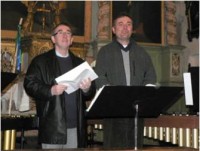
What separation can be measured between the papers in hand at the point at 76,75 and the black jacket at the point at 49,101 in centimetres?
26

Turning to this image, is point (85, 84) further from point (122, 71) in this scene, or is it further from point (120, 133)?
point (120, 133)

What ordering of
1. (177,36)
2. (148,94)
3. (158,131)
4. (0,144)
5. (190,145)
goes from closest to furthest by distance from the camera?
1. (148,94)
2. (0,144)
3. (190,145)
4. (158,131)
5. (177,36)

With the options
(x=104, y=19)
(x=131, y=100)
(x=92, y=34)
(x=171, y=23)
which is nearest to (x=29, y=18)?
(x=92, y=34)

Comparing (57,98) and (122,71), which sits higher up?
(122,71)

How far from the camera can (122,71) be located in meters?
3.59

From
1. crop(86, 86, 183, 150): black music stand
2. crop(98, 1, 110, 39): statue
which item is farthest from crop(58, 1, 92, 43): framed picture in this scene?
crop(86, 86, 183, 150): black music stand

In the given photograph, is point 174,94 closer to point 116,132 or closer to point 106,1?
point 116,132

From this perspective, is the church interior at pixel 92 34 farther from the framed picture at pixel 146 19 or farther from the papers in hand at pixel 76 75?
the papers in hand at pixel 76 75

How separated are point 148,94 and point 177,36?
8060 mm

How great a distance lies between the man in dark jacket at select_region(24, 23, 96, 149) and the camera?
334cm

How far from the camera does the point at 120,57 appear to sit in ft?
11.9

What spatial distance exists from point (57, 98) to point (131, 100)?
844 mm

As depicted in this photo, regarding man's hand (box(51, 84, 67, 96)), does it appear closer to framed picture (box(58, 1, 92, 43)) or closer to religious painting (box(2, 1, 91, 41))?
religious painting (box(2, 1, 91, 41))

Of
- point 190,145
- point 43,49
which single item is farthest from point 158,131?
point 43,49
